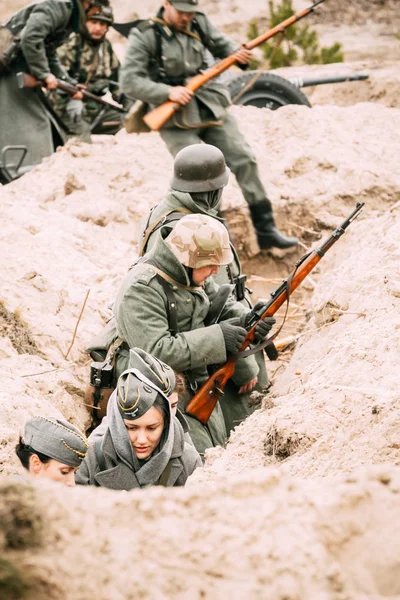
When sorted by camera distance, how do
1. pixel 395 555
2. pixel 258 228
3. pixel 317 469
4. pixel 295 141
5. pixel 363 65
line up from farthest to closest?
pixel 363 65 < pixel 295 141 < pixel 258 228 < pixel 317 469 < pixel 395 555

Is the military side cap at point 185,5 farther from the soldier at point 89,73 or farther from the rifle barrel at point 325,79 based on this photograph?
the rifle barrel at point 325,79

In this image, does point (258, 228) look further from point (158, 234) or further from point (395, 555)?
point (395, 555)

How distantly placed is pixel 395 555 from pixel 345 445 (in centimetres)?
167

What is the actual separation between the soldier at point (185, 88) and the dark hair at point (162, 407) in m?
4.05

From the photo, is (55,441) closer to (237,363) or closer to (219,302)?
(219,302)

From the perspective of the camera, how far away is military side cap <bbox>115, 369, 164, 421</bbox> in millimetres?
3812

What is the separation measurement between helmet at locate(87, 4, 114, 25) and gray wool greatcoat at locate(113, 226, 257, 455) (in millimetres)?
5464

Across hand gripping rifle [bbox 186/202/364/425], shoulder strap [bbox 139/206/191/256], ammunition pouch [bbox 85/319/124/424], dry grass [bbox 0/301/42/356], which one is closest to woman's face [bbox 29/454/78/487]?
ammunition pouch [bbox 85/319/124/424]

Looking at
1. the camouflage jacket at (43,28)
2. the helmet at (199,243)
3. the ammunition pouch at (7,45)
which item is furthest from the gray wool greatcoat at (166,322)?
the ammunition pouch at (7,45)

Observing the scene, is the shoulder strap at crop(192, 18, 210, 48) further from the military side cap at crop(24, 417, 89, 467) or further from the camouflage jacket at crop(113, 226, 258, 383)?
the military side cap at crop(24, 417, 89, 467)

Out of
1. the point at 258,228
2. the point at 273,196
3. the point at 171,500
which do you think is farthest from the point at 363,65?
the point at 171,500

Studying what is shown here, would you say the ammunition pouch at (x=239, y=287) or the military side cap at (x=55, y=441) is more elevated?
the military side cap at (x=55, y=441)

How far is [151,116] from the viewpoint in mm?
7547

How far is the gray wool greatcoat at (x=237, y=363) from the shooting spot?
209 inches
